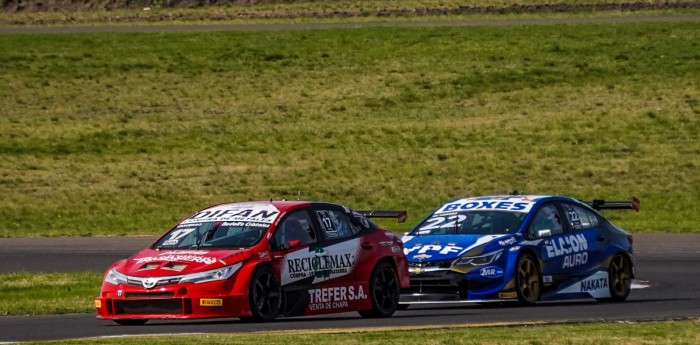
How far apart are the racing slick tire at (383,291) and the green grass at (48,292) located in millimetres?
3399

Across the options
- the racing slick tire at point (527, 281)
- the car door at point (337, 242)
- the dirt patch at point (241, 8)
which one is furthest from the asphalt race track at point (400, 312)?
the dirt patch at point (241, 8)

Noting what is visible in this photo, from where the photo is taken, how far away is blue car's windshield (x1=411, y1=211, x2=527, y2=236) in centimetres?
1839

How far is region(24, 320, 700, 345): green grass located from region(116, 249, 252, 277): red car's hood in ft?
4.54

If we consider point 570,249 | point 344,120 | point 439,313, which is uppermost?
point 570,249

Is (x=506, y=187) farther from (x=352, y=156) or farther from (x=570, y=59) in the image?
(x=570, y=59)

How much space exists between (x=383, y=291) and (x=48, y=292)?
5.26 meters

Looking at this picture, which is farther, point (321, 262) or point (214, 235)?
point (321, 262)

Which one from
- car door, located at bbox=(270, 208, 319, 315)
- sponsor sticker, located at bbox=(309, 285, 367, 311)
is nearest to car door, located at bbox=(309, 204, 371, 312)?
sponsor sticker, located at bbox=(309, 285, 367, 311)

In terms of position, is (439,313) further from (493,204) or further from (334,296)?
(493,204)

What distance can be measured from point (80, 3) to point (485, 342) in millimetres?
49801

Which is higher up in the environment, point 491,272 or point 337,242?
point 337,242

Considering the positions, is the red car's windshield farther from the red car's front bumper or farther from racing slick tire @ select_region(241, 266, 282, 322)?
the red car's front bumper

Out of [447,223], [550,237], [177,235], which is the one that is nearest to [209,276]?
[177,235]

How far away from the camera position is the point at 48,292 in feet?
65.4
